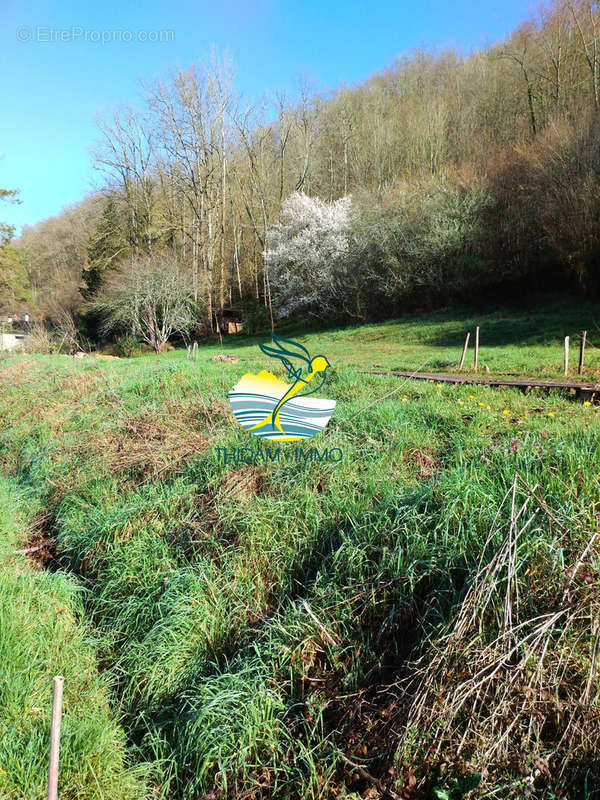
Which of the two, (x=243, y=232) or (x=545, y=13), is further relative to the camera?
(x=243, y=232)

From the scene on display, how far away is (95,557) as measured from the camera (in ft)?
15.1

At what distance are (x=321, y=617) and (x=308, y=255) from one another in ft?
91.0

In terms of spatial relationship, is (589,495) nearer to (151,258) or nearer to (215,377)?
(215,377)

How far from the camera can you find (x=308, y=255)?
2917 cm

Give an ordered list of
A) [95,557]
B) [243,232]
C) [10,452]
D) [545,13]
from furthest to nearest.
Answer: [243,232] < [545,13] < [10,452] < [95,557]

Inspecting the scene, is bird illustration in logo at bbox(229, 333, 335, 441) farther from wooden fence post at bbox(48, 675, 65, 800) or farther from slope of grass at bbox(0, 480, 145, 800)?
wooden fence post at bbox(48, 675, 65, 800)

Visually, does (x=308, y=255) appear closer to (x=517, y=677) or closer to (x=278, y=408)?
(x=278, y=408)

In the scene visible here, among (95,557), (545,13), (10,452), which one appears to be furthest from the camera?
(545,13)

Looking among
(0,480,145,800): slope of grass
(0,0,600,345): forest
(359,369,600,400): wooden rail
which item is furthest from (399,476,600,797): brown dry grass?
(0,0,600,345): forest

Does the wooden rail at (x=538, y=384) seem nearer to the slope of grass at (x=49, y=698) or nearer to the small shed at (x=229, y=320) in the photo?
the slope of grass at (x=49, y=698)

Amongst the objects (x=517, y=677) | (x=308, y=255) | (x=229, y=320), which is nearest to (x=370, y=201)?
(x=308, y=255)

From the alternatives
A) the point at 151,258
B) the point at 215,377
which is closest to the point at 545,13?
the point at 151,258

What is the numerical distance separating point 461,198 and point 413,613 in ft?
82.9

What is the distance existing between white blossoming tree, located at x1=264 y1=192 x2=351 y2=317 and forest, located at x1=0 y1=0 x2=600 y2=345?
9cm
